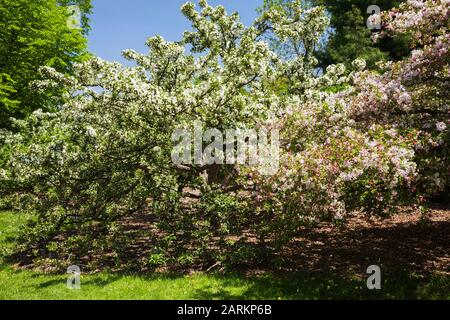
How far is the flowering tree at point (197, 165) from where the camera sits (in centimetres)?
924

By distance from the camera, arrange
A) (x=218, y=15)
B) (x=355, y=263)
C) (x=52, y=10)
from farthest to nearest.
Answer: (x=52, y=10), (x=218, y=15), (x=355, y=263)

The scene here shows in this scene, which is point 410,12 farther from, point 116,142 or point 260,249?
point 116,142

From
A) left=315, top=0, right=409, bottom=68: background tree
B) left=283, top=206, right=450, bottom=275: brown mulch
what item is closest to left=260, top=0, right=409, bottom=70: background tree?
left=315, top=0, right=409, bottom=68: background tree

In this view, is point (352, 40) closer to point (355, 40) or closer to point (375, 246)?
point (355, 40)

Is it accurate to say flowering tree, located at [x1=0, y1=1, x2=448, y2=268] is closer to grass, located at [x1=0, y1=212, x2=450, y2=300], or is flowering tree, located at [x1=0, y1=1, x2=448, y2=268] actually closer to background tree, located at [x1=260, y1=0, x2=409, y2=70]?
grass, located at [x1=0, y1=212, x2=450, y2=300]

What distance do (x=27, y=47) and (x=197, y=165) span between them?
16560 millimetres

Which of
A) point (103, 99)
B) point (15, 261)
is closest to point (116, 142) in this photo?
point (103, 99)

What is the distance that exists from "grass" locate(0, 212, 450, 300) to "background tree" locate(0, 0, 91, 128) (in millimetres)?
15331

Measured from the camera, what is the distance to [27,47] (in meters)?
24.2

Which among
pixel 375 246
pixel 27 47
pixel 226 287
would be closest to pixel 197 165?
pixel 226 287

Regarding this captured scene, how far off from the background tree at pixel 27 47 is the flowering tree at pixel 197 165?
33.9 ft

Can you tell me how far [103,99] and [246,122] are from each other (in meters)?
4.21

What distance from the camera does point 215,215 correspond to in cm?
1295

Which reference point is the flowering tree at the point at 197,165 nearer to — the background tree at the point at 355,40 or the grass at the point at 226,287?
the grass at the point at 226,287
